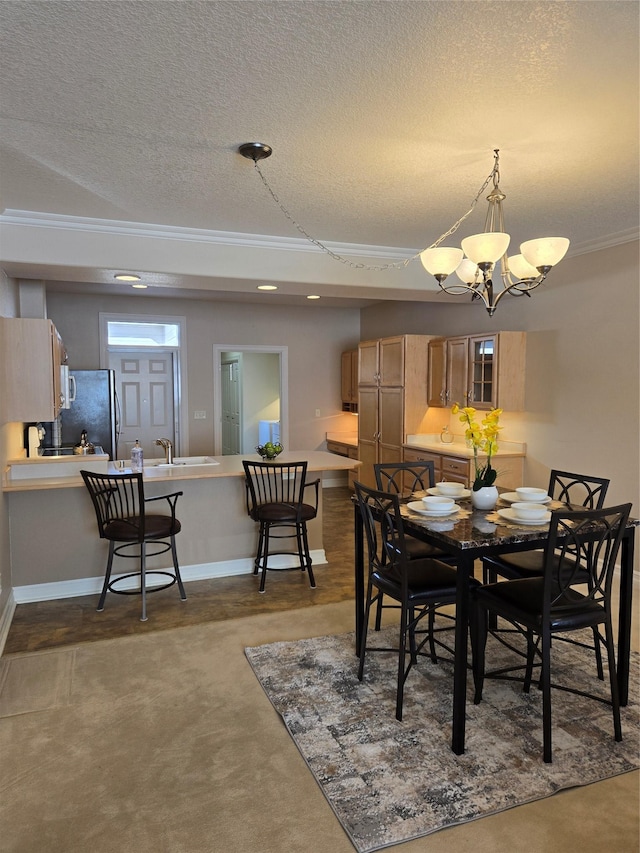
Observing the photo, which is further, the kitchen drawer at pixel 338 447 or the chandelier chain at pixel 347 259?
the kitchen drawer at pixel 338 447

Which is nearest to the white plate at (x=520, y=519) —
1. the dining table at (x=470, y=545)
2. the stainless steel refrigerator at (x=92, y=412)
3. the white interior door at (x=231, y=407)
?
the dining table at (x=470, y=545)

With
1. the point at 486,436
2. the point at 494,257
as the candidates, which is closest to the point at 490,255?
the point at 494,257

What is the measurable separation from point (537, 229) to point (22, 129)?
10.7 ft

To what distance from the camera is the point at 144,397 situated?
24.6ft

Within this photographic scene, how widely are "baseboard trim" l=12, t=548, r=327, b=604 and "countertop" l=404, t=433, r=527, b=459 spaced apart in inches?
63.1

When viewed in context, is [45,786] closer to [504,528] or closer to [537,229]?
[504,528]

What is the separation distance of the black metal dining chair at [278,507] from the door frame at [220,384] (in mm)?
3090

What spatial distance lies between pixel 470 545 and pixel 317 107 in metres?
1.82

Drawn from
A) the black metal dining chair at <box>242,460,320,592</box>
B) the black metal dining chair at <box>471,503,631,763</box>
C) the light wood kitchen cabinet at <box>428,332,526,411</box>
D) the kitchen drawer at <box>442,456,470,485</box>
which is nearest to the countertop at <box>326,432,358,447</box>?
the light wood kitchen cabinet at <box>428,332,526,411</box>

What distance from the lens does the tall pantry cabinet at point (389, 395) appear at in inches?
245

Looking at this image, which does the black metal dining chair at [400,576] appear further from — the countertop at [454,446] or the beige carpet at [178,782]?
the countertop at [454,446]

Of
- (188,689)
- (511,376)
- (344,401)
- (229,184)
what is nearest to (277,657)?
(188,689)

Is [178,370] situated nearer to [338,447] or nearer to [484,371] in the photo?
[338,447]

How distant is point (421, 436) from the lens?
6.30m
